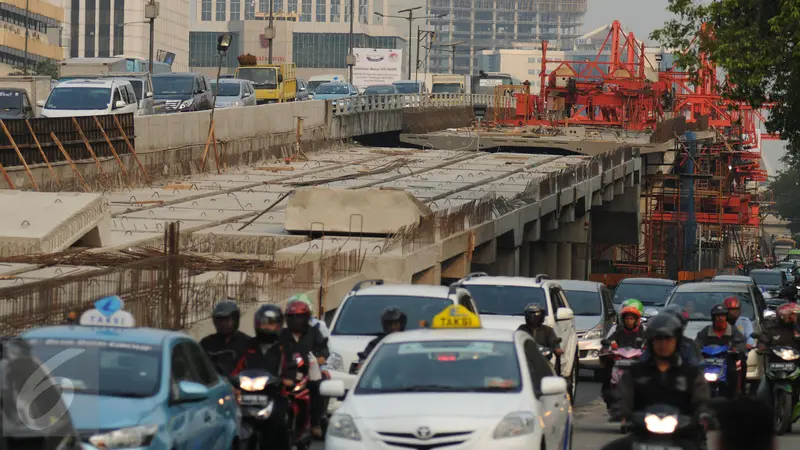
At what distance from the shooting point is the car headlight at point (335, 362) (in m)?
16.3

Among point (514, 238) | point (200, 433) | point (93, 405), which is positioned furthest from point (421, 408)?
point (514, 238)

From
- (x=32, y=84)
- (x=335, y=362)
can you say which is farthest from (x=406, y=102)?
(x=335, y=362)

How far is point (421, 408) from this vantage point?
1098 cm

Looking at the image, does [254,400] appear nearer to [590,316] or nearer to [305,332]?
[305,332]

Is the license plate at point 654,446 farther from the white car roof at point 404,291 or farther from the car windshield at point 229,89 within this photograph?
the car windshield at point 229,89

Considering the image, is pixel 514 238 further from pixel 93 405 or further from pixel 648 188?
pixel 648 188

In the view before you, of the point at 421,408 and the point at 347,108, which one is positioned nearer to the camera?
the point at 421,408

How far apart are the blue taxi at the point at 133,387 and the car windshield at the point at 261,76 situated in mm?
52949

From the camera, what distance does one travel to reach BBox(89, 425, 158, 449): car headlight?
9.83 meters

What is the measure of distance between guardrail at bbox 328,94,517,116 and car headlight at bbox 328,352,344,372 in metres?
43.6

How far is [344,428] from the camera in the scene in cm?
1100

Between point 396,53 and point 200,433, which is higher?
point 396,53

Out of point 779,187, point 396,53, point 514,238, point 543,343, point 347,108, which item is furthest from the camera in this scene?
point 779,187

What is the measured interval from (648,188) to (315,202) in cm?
5468
